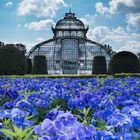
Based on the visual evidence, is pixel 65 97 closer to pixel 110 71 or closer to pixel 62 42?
pixel 110 71

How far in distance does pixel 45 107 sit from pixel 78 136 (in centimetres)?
242

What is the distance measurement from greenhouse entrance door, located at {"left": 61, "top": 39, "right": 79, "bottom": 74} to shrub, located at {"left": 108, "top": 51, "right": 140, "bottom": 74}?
33817 millimetres

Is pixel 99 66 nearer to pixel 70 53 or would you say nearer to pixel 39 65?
pixel 39 65

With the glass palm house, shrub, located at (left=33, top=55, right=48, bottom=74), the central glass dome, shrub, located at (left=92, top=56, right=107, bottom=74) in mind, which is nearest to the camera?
shrub, located at (left=92, top=56, right=107, bottom=74)

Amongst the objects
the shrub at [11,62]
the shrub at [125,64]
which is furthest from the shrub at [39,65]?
the shrub at [125,64]

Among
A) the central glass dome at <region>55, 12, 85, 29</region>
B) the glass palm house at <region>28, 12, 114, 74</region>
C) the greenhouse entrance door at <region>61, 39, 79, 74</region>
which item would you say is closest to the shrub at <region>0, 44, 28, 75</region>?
the glass palm house at <region>28, 12, 114, 74</region>

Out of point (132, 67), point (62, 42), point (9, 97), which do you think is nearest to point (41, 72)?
point (132, 67)

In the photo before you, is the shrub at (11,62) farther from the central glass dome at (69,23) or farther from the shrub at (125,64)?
the central glass dome at (69,23)

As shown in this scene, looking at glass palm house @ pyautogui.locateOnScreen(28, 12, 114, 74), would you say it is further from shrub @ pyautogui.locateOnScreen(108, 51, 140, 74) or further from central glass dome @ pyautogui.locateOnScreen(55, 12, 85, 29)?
shrub @ pyautogui.locateOnScreen(108, 51, 140, 74)

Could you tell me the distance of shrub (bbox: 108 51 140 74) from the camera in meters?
29.8

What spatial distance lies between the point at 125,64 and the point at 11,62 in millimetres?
9941

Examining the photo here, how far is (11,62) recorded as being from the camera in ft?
98.2

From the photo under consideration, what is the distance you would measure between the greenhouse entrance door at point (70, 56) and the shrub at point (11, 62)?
109ft

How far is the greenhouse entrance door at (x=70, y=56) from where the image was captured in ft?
214
